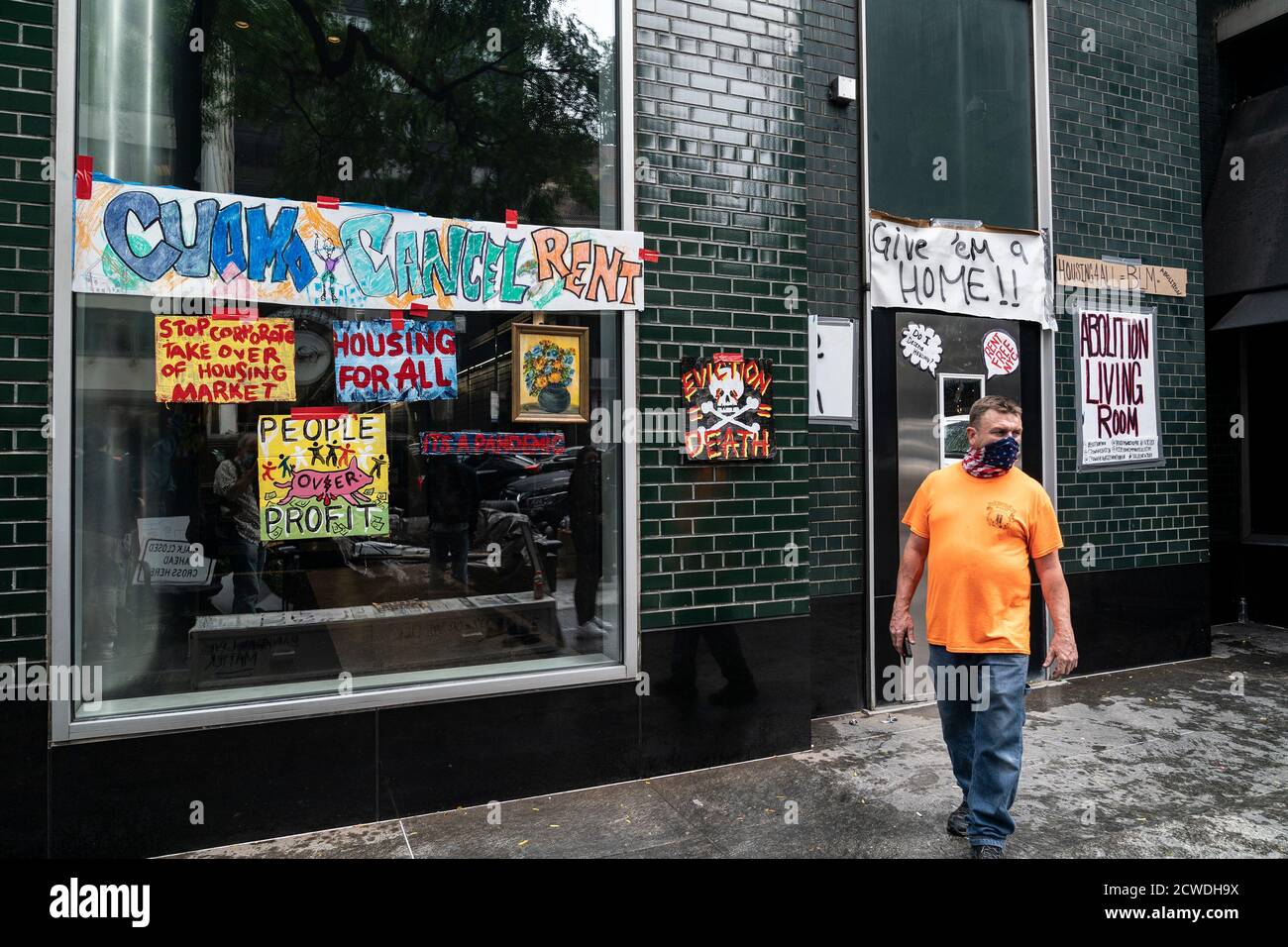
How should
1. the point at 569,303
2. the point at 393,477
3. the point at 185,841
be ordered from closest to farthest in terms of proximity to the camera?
the point at 185,841
the point at 393,477
the point at 569,303

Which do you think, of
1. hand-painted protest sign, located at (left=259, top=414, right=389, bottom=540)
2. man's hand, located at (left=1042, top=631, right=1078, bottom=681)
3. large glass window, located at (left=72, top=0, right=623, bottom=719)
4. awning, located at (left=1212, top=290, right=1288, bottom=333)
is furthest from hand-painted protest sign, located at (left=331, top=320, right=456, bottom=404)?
awning, located at (left=1212, top=290, right=1288, bottom=333)

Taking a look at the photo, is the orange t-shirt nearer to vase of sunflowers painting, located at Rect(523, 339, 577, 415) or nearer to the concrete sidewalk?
the concrete sidewalk

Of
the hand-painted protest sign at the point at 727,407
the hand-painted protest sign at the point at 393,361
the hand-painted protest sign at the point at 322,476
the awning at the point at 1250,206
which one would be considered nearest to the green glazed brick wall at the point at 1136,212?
the awning at the point at 1250,206

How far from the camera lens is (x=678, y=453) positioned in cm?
504

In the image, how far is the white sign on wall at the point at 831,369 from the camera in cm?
603

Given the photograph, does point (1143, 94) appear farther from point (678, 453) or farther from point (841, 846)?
point (841, 846)


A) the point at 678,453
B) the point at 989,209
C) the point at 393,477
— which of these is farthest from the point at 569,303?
the point at 989,209

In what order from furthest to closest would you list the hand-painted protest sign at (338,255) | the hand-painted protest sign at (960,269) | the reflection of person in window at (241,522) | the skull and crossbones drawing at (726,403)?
the hand-painted protest sign at (960,269), the skull and crossbones drawing at (726,403), the reflection of person in window at (241,522), the hand-painted protest sign at (338,255)

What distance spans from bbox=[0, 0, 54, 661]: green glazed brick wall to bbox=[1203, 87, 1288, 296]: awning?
974 cm

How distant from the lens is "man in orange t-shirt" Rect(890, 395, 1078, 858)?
3.79 m

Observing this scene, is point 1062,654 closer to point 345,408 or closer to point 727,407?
point 727,407

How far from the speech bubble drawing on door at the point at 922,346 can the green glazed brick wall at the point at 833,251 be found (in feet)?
1.68

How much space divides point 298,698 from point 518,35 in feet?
13.4

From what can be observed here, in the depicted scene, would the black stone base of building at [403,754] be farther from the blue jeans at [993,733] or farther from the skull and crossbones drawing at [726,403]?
the blue jeans at [993,733]
